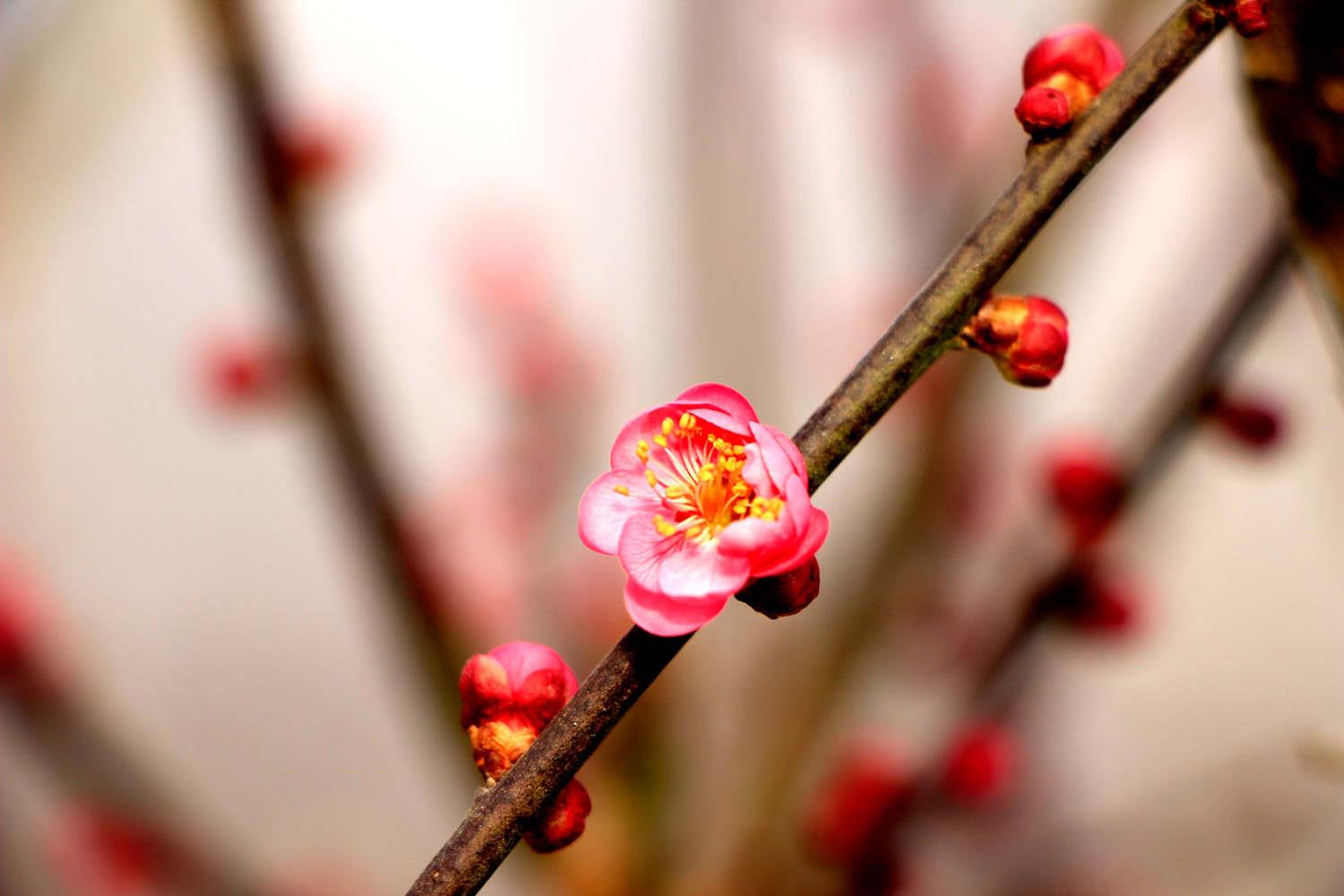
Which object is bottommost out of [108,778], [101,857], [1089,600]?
[101,857]

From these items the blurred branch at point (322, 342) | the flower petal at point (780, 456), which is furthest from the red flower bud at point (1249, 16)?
the blurred branch at point (322, 342)

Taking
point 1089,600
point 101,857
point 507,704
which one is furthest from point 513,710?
point 101,857

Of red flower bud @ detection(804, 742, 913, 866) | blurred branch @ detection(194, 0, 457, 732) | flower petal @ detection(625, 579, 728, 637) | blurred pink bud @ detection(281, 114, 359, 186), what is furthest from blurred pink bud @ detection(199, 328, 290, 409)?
flower petal @ detection(625, 579, 728, 637)

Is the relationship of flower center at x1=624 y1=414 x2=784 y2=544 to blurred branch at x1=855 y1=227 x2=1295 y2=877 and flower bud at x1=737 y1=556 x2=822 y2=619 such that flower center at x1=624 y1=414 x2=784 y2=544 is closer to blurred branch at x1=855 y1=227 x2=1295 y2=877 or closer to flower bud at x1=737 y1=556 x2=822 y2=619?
flower bud at x1=737 y1=556 x2=822 y2=619

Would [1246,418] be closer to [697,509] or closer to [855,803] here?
[697,509]

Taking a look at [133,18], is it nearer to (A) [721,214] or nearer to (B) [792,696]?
(A) [721,214]
